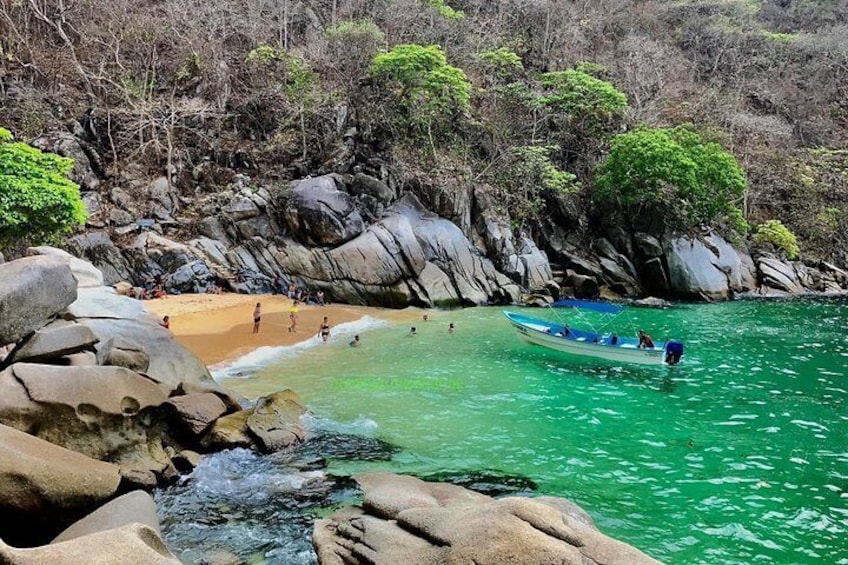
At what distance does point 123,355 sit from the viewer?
1236cm

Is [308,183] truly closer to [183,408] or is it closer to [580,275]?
[580,275]

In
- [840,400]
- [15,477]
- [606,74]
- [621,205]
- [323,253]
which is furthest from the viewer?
[606,74]

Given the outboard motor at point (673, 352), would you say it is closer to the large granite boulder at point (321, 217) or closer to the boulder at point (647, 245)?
the large granite boulder at point (321, 217)

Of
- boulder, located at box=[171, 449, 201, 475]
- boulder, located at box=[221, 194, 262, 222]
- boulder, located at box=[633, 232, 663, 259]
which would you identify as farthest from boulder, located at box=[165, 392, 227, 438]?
boulder, located at box=[633, 232, 663, 259]

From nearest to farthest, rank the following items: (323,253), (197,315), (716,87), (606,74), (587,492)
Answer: (587,492)
(197,315)
(323,253)
(606,74)
(716,87)

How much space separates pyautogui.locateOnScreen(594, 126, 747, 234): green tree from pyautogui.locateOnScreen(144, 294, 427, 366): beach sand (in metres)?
19.1

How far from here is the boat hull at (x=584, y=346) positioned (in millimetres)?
21250

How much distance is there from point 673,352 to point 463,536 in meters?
18.1

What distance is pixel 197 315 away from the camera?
26.0 m

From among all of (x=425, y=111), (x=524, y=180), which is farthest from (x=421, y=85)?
(x=524, y=180)

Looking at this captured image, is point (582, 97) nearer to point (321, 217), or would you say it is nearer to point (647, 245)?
point (647, 245)

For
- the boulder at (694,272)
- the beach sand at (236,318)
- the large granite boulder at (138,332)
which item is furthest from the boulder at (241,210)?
the boulder at (694,272)

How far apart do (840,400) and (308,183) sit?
91.7 ft

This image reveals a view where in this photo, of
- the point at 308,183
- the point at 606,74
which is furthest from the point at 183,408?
the point at 606,74
